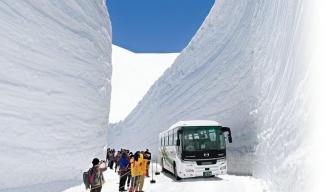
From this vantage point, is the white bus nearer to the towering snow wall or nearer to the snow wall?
the snow wall

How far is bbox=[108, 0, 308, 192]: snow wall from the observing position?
28.1ft

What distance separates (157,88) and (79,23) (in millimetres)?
21623

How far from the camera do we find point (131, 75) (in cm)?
7762

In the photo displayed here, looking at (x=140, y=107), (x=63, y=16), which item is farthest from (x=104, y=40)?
(x=140, y=107)

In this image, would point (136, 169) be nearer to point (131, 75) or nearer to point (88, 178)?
point (88, 178)

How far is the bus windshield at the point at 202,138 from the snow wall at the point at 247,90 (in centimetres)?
169

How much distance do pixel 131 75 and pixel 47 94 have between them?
211ft

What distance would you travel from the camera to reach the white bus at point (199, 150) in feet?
47.4

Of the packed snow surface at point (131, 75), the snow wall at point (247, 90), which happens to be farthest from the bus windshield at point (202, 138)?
the packed snow surface at point (131, 75)

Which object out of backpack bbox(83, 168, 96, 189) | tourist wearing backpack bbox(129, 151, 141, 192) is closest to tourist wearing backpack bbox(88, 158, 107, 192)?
backpack bbox(83, 168, 96, 189)

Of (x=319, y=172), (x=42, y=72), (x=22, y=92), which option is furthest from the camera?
(x=42, y=72)

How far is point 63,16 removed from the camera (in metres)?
16.1

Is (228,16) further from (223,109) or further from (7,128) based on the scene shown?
(7,128)

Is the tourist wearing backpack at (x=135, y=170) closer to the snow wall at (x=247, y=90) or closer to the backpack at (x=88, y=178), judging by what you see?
the backpack at (x=88, y=178)
